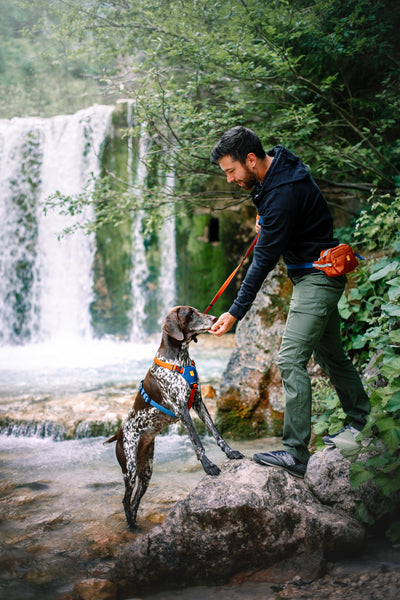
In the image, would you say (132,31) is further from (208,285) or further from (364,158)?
(208,285)

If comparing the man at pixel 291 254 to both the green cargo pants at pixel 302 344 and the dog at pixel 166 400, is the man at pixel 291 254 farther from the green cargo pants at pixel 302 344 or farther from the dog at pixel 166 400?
the dog at pixel 166 400

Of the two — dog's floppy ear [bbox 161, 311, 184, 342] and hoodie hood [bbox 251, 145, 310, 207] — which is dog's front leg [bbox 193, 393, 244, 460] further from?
hoodie hood [bbox 251, 145, 310, 207]

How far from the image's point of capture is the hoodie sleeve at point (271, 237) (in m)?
2.57

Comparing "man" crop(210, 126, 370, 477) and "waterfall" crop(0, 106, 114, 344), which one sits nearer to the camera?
"man" crop(210, 126, 370, 477)

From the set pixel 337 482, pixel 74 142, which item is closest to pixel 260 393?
pixel 337 482

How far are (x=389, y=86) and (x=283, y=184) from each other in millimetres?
3582

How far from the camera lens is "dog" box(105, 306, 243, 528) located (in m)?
2.76

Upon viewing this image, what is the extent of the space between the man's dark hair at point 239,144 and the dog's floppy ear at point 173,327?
3.30 feet

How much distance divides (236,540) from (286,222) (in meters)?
1.71

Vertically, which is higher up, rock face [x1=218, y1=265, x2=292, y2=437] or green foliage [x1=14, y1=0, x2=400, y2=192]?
green foliage [x1=14, y1=0, x2=400, y2=192]

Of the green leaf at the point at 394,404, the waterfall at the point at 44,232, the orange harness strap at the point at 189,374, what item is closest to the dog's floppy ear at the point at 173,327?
the orange harness strap at the point at 189,374

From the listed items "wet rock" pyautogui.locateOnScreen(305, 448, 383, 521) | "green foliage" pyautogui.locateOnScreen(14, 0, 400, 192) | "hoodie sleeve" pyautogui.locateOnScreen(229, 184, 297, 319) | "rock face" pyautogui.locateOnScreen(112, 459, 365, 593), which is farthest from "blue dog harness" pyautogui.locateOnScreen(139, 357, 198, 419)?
"green foliage" pyautogui.locateOnScreen(14, 0, 400, 192)

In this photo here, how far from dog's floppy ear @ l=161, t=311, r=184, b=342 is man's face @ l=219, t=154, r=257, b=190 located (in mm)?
886

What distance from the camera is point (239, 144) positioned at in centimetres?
262
